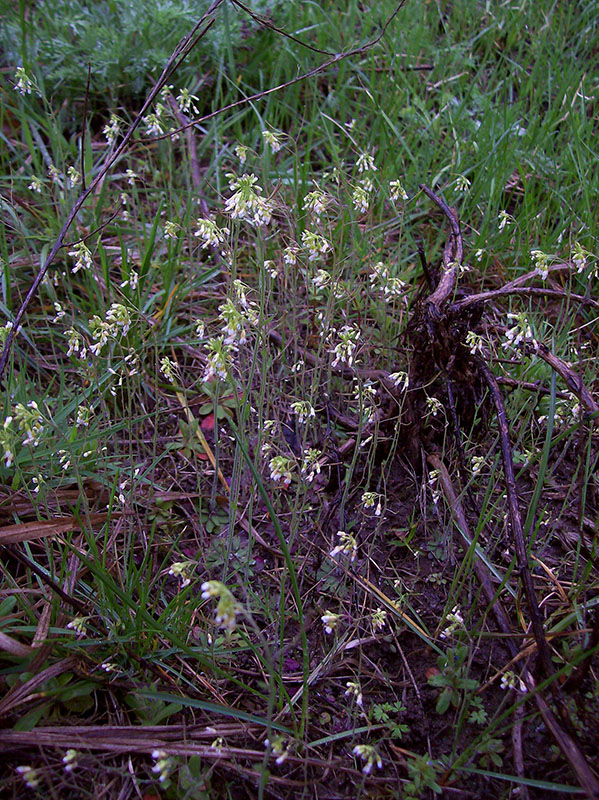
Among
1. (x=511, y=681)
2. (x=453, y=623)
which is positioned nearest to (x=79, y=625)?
(x=453, y=623)

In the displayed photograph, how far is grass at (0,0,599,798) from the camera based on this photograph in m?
1.81

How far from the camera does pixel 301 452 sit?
7.92 feet

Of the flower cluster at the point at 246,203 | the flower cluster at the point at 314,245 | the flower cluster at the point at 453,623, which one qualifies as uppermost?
Result: the flower cluster at the point at 246,203

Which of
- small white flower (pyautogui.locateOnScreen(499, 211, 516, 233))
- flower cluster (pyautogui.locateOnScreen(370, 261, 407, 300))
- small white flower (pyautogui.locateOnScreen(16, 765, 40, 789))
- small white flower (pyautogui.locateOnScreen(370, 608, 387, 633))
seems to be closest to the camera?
small white flower (pyautogui.locateOnScreen(16, 765, 40, 789))

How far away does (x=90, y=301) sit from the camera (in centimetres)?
300

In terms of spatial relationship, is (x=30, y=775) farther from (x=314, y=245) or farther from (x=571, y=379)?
(x=571, y=379)

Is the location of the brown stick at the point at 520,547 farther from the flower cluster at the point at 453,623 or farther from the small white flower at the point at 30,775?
the small white flower at the point at 30,775

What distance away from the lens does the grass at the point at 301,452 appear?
1.81m

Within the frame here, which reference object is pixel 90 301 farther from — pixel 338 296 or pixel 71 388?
pixel 338 296

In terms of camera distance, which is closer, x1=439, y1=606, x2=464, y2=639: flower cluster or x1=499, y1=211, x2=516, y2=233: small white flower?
x1=439, y1=606, x2=464, y2=639: flower cluster

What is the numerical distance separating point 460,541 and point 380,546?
12.1 inches

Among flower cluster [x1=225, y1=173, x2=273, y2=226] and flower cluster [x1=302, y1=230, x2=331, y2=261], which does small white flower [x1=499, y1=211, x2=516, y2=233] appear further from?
flower cluster [x1=225, y1=173, x2=273, y2=226]

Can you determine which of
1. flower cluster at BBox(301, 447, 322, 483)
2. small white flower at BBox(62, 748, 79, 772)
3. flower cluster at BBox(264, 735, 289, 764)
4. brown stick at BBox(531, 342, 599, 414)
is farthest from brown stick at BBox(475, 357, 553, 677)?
small white flower at BBox(62, 748, 79, 772)

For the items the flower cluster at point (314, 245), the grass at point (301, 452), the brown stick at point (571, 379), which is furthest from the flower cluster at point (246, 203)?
the brown stick at point (571, 379)
